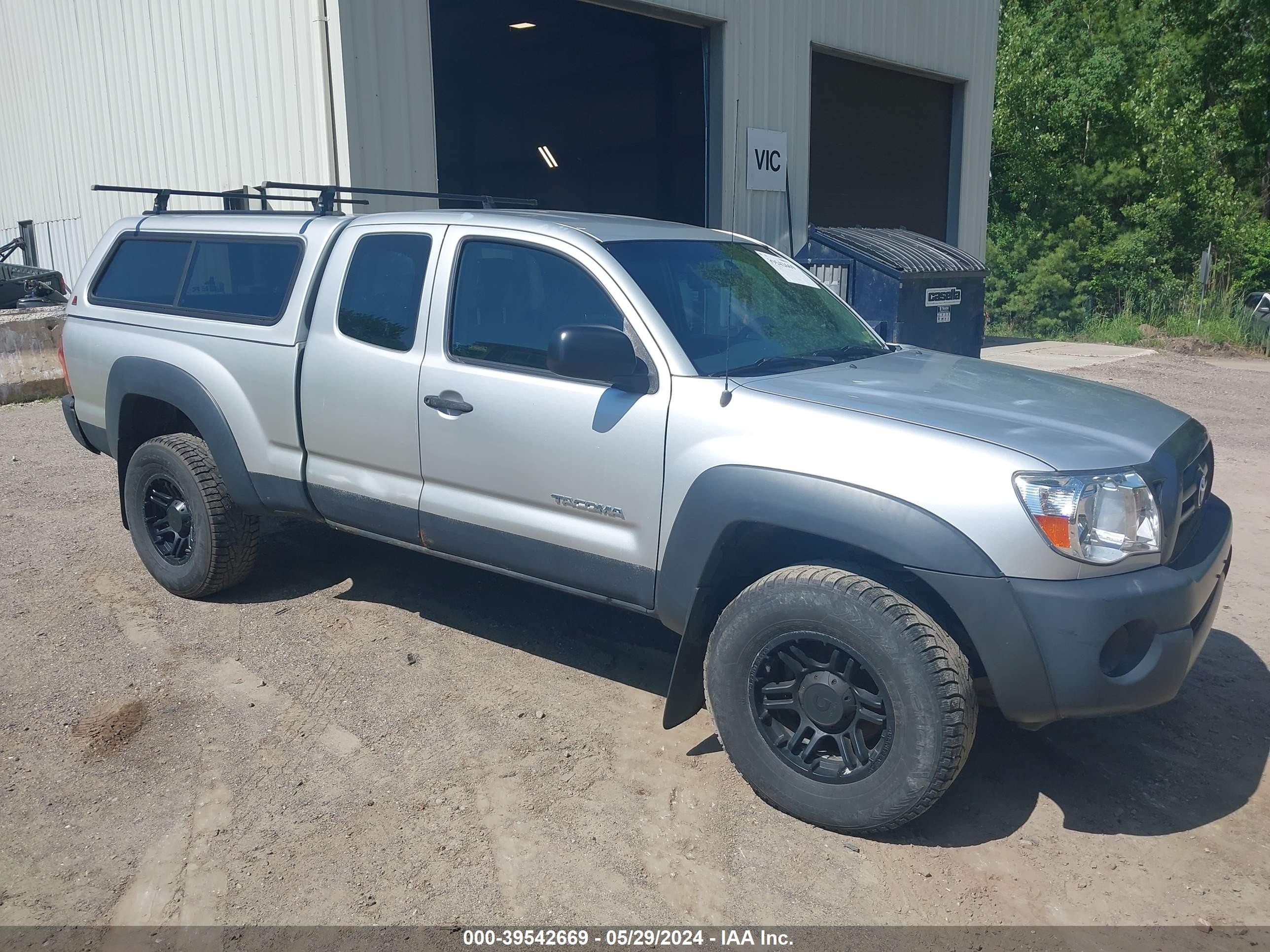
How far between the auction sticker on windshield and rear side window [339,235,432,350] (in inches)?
60.1

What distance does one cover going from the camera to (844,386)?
3.79 metres

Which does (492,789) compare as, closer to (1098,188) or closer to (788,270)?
(788,270)

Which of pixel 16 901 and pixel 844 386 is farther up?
pixel 844 386

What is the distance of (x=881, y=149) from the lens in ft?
50.0

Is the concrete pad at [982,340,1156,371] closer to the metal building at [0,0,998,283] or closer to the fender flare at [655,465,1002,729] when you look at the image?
the metal building at [0,0,998,283]

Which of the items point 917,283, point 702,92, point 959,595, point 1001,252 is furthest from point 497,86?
point 959,595

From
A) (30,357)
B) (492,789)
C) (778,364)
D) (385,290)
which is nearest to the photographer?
(492,789)

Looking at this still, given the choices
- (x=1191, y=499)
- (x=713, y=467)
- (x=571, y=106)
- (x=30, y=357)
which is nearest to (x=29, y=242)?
(x=30, y=357)

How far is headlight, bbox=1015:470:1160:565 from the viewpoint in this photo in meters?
3.12

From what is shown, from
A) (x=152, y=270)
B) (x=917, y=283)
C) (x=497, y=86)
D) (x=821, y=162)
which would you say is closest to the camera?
(x=152, y=270)

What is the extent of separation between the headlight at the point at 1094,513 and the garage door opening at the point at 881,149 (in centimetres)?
1076

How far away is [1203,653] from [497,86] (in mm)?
16329

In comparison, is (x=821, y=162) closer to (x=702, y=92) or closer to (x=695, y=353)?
(x=702, y=92)

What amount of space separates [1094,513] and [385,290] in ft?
9.85
